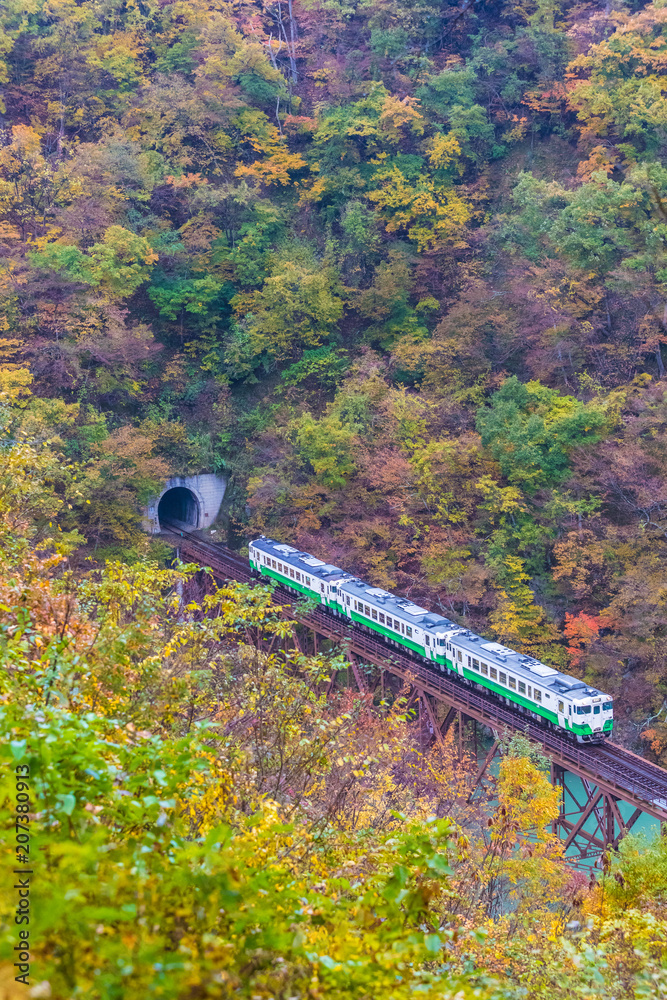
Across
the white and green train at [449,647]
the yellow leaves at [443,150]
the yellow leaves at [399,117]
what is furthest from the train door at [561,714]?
the yellow leaves at [399,117]

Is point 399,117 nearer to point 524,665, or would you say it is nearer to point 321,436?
point 321,436

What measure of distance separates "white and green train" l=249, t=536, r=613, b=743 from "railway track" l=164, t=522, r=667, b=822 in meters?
0.30

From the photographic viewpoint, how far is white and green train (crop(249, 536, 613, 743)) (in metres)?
17.9

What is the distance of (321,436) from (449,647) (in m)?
10.6

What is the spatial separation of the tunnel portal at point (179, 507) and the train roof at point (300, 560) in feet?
22.0

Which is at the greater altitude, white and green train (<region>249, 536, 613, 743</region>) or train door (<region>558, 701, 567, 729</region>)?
white and green train (<region>249, 536, 613, 743</region>)

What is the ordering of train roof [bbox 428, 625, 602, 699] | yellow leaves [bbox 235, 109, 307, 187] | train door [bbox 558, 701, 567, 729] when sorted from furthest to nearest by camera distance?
yellow leaves [bbox 235, 109, 307, 187], train roof [bbox 428, 625, 602, 699], train door [bbox 558, 701, 567, 729]

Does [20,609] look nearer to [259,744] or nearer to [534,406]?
[259,744]

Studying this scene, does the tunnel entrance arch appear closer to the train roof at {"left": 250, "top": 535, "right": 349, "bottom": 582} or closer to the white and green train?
the train roof at {"left": 250, "top": 535, "right": 349, "bottom": 582}

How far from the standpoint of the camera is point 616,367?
25922mm

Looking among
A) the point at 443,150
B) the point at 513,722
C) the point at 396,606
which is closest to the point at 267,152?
the point at 443,150

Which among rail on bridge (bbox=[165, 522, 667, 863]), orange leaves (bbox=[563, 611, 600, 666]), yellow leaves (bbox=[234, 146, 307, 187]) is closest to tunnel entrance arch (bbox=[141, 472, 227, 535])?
rail on bridge (bbox=[165, 522, 667, 863])

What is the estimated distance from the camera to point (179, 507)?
36844 millimetres

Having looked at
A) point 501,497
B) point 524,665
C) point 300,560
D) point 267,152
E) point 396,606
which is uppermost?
point 267,152
